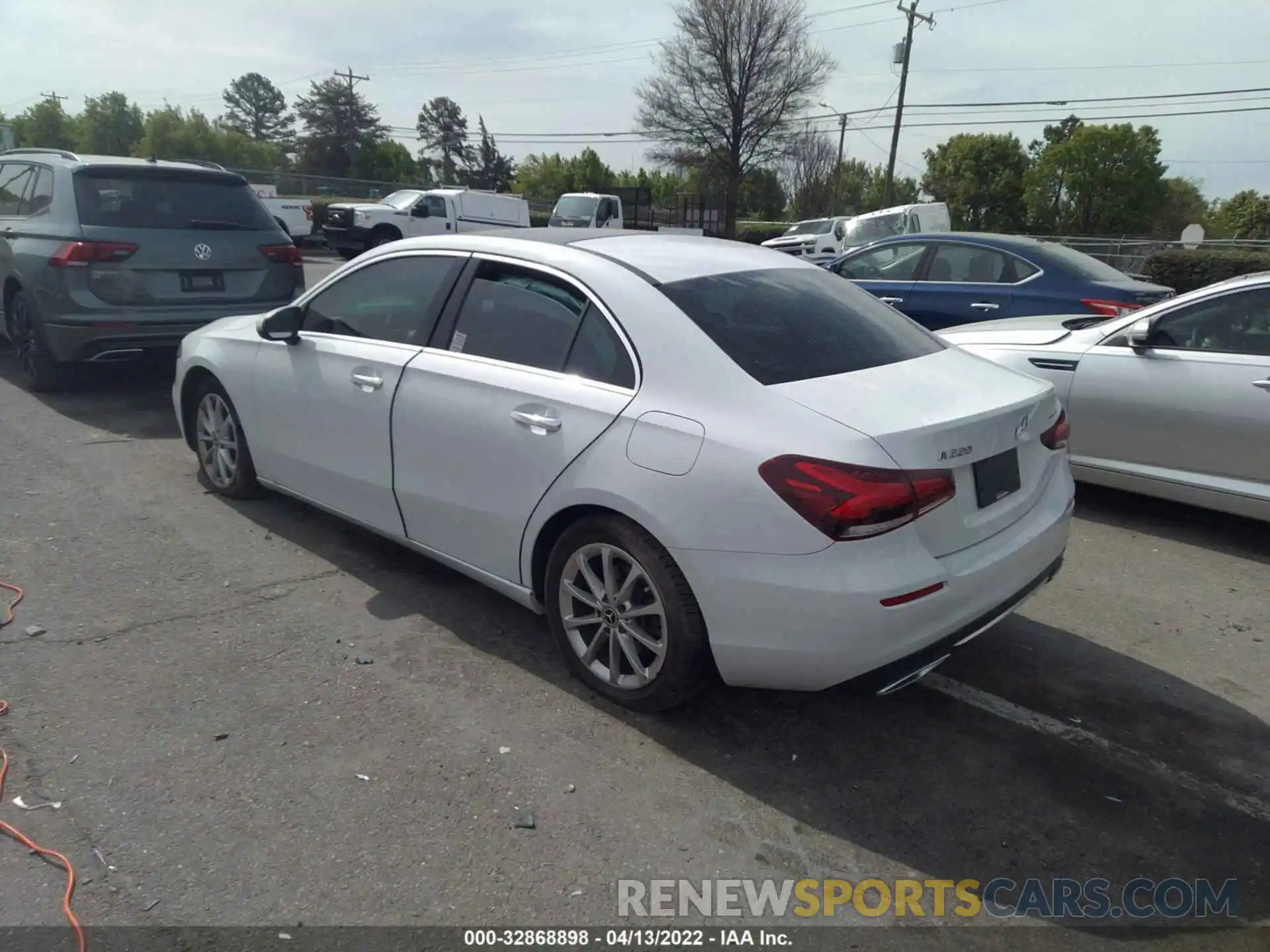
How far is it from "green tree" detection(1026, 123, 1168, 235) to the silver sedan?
2226 inches

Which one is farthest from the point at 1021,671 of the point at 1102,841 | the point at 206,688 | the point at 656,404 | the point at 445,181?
the point at 445,181

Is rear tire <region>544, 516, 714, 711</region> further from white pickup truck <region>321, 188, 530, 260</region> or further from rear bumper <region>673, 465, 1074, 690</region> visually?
white pickup truck <region>321, 188, 530, 260</region>

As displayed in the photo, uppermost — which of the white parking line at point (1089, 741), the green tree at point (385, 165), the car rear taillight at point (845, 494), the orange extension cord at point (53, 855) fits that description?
the green tree at point (385, 165)

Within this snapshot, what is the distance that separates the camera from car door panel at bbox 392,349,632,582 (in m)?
3.44

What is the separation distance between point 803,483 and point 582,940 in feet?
4.52

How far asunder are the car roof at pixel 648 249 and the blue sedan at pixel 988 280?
4.47 m

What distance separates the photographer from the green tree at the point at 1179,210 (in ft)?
184

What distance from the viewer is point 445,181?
2995 inches

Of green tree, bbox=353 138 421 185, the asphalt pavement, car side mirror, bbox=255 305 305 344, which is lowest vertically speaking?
the asphalt pavement

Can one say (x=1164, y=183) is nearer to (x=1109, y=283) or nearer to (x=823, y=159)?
(x=823, y=159)

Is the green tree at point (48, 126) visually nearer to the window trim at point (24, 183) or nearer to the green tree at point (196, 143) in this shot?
the green tree at point (196, 143)

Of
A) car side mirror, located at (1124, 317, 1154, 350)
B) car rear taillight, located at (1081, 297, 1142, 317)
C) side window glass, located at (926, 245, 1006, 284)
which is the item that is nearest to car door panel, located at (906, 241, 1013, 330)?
side window glass, located at (926, 245, 1006, 284)

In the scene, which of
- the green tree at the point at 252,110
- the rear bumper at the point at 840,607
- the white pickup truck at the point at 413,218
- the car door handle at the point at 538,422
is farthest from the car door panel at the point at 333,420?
the green tree at the point at 252,110

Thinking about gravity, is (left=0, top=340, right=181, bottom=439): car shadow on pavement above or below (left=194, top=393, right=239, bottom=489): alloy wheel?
below
